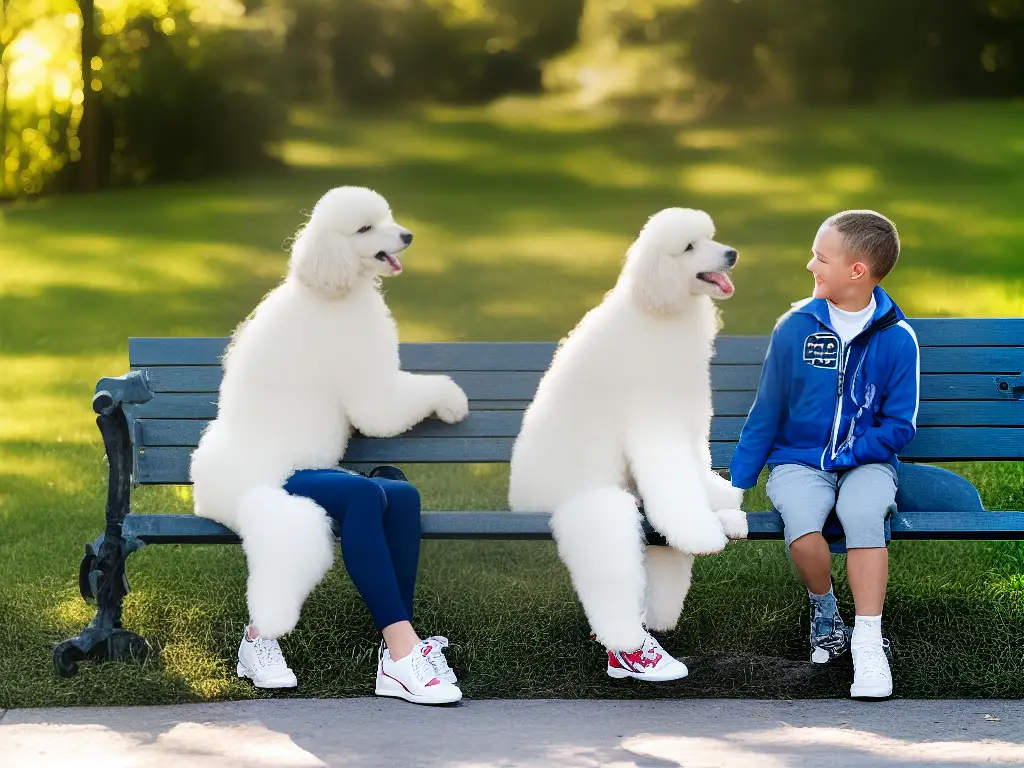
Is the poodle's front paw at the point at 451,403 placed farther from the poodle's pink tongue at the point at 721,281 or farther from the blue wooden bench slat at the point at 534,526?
the poodle's pink tongue at the point at 721,281

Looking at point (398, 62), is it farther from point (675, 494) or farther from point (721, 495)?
point (675, 494)

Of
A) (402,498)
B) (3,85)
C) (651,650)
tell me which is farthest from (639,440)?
(3,85)

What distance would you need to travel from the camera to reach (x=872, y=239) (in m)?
3.97

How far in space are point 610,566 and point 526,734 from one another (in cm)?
49

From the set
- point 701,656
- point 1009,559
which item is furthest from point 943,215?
point 701,656

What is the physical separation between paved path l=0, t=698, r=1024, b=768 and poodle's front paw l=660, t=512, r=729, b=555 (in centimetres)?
46

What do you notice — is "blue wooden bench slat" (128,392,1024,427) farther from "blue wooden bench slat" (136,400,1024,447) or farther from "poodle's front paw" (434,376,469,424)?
"poodle's front paw" (434,376,469,424)

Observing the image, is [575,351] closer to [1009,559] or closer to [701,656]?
[701,656]

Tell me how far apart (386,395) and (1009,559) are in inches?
96.3

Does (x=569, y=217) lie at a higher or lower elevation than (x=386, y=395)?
higher

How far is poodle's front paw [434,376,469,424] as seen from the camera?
4.20 metres

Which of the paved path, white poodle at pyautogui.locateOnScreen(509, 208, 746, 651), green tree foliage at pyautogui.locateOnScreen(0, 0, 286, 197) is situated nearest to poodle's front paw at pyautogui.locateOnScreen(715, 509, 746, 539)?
white poodle at pyautogui.locateOnScreen(509, 208, 746, 651)

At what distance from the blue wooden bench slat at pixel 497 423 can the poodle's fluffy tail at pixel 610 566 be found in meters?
0.67

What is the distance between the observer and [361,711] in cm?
371
